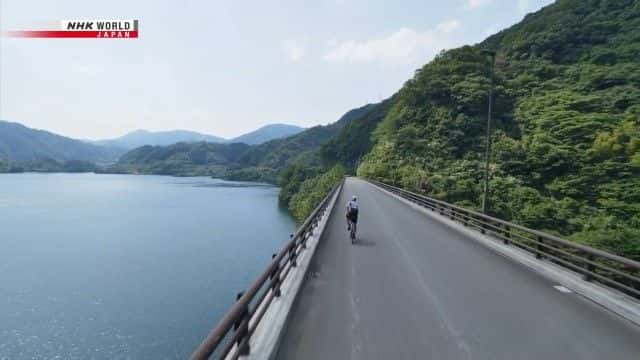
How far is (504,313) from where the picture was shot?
6629 mm

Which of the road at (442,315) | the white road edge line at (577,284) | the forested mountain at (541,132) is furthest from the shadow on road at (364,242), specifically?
the forested mountain at (541,132)

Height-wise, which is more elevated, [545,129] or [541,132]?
[545,129]

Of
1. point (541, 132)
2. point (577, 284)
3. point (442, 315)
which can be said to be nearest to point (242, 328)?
point (442, 315)

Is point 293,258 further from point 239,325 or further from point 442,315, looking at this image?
point 239,325

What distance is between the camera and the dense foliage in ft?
119

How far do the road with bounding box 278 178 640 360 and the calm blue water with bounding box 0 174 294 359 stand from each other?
19.9 meters

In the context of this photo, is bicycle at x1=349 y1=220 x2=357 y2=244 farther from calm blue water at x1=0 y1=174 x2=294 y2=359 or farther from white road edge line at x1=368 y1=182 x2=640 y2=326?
calm blue water at x1=0 y1=174 x2=294 y2=359

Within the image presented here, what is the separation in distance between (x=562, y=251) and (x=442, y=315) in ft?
16.6

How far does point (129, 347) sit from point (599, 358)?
26.9m

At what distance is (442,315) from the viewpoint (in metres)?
6.44

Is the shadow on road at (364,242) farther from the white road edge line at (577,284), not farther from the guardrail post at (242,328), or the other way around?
the guardrail post at (242,328)

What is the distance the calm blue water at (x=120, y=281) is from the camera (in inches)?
978

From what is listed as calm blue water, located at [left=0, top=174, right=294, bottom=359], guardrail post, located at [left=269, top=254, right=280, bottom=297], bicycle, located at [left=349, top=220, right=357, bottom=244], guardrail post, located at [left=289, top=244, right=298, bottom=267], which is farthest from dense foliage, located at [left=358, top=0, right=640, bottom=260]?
calm blue water, located at [left=0, top=174, right=294, bottom=359]

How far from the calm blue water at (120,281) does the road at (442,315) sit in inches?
785
